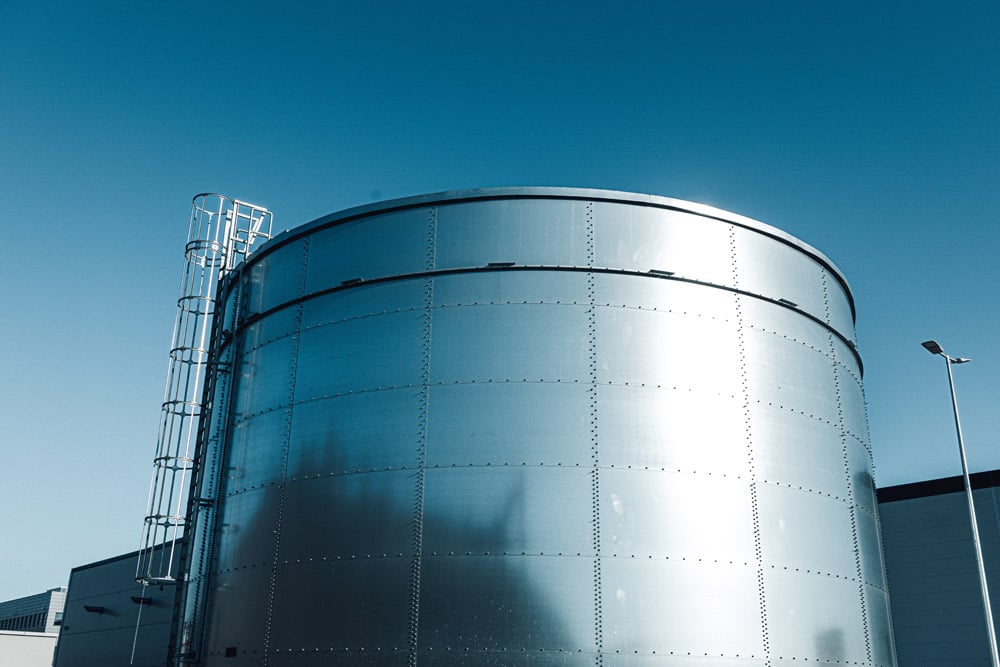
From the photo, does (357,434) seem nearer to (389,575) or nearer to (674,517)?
(389,575)

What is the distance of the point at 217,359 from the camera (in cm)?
1686

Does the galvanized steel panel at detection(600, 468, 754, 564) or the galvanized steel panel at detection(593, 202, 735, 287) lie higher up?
the galvanized steel panel at detection(593, 202, 735, 287)

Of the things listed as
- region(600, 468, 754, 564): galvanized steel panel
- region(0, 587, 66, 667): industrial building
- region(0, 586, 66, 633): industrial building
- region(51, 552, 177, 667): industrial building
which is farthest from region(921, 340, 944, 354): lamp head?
region(0, 586, 66, 633): industrial building

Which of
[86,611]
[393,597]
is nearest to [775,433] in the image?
[393,597]

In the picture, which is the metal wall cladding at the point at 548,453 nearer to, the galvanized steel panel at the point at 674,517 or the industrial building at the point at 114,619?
the galvanized steel panel at the point at 674,517

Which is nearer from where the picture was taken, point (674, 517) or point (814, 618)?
point (674, 517)

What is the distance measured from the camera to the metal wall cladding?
11750 millimetres

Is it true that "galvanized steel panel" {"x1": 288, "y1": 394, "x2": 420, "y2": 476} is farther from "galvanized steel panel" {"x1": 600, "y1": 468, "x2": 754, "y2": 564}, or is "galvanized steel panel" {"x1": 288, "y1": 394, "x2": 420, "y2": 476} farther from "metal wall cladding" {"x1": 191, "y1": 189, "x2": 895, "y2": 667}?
"galvanized steel panel" {"x1": 600, "y1": 468, "x2": 754, "y2": 564}

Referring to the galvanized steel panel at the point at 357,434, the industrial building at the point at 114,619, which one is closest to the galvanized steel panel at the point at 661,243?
the galvanized steel panel at the point at 357,434

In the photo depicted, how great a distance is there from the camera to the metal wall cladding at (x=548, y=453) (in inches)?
463

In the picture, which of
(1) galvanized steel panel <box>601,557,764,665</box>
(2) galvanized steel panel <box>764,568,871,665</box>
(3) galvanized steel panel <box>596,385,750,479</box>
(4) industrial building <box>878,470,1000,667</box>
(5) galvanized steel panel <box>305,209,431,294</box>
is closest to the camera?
(1) galvanized steel panel <box>601,557,764,665</box>

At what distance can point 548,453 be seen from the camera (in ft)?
40.2

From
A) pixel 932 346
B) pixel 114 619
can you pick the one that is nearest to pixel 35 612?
pixel 114 619

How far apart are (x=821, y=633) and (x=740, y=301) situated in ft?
17.0
